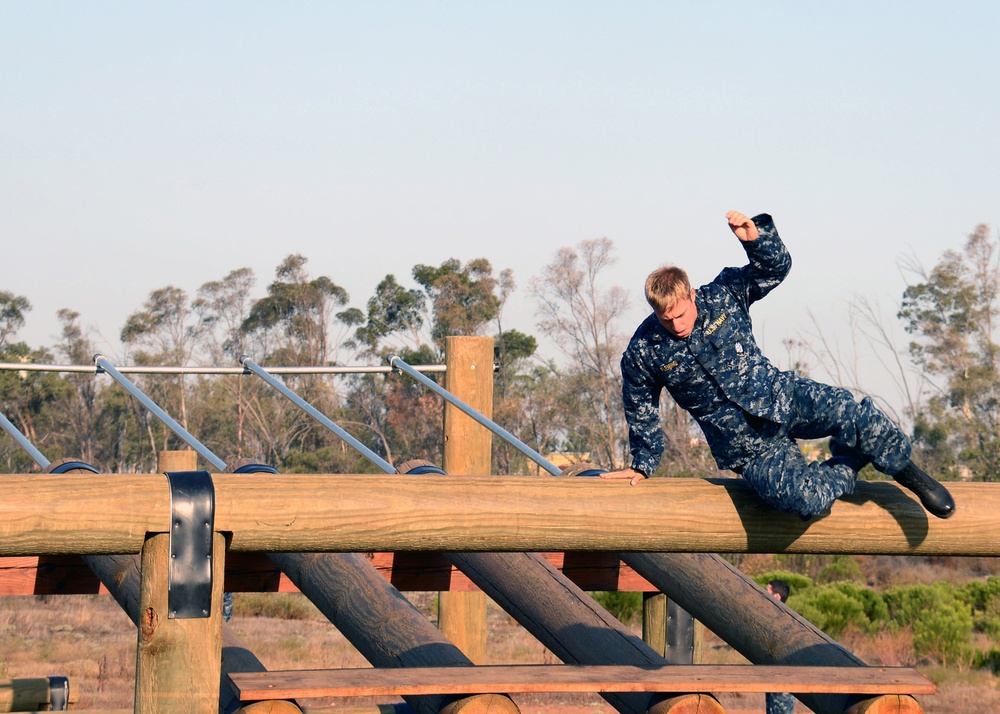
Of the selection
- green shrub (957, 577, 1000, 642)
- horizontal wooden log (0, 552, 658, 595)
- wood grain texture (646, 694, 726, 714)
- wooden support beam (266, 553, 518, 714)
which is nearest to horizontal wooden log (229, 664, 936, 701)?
wood grain texture (646, 694, 726, 714)

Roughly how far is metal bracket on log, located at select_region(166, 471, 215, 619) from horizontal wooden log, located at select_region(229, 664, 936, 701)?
0.25 meters

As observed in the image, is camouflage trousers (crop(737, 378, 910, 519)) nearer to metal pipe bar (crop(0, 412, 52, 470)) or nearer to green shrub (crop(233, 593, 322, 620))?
metal pipe bar (crop(0, 412, 52, 470))

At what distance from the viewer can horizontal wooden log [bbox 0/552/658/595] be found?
434cm

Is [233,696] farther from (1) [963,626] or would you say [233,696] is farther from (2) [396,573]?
(1) [963,626]

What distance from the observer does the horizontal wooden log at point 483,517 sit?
7.97 feet

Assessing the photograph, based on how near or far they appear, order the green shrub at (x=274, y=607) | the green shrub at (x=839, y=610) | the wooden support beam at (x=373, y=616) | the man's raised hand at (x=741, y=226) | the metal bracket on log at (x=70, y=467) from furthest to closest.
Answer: the green shrub at (x=274, y=607) < the green shrub at (x=839, y=610) < the metal bracket on log at (x=70, y=467) < the wooden support beam at (x=373, y=616) < the man's raised hand at (x=741, y=226)

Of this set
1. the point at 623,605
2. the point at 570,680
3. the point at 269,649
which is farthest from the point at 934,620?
the point at 570,680

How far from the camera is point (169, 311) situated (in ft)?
119

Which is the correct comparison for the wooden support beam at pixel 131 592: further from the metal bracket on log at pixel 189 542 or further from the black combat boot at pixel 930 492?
the black combat boot at pixel 930 492

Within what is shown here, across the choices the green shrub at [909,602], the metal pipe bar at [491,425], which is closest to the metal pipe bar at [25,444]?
the metal pipe bar at [491,425]

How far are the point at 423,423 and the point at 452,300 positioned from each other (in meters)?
3.76

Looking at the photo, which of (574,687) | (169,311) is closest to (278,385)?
(574,687)

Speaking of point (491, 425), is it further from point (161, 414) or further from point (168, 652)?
point (168, 652)

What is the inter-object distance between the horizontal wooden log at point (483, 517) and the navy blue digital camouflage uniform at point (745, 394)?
13 centimetres
